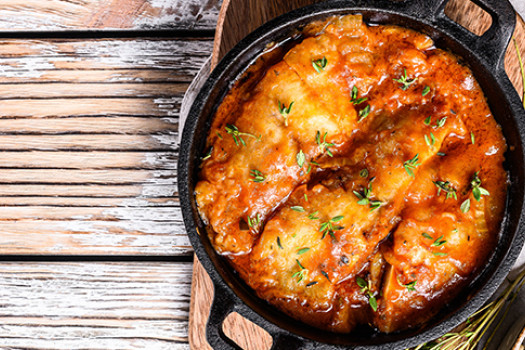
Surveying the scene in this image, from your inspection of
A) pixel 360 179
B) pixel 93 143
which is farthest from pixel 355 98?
pixel 93 143

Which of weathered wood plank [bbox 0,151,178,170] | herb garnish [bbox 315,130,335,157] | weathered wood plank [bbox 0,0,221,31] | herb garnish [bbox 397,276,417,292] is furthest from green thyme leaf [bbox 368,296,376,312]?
weathered wood plank [bbox 0,0,221,31]

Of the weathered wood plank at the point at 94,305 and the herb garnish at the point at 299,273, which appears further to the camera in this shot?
the weathered wood plank at the point at 94,305

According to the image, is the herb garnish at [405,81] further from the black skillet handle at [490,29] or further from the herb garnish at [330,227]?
the herb garnish at [330,227]

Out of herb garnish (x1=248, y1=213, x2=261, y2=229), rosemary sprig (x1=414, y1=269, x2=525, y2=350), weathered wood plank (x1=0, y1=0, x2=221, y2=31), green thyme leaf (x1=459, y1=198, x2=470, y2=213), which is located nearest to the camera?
green thyme leaf (x1=459, y1=198, x2=470, y2=213)

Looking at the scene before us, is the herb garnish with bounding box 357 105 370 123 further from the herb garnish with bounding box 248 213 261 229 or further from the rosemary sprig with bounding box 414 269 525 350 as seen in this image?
the rosemary sprig with bounding box 414 269 525 350

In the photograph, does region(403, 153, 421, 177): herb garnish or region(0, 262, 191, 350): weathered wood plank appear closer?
region(403, 153, 421, 177): herb garnish

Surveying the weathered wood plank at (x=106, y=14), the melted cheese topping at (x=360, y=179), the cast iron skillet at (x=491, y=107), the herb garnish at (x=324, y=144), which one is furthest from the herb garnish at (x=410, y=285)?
the weathered wood plank at (x=106, y=14)

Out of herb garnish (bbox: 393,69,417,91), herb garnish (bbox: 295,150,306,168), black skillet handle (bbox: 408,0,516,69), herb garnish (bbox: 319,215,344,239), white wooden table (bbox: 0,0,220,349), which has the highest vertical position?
black skillet handle (bbox: 408,0,516,69)
